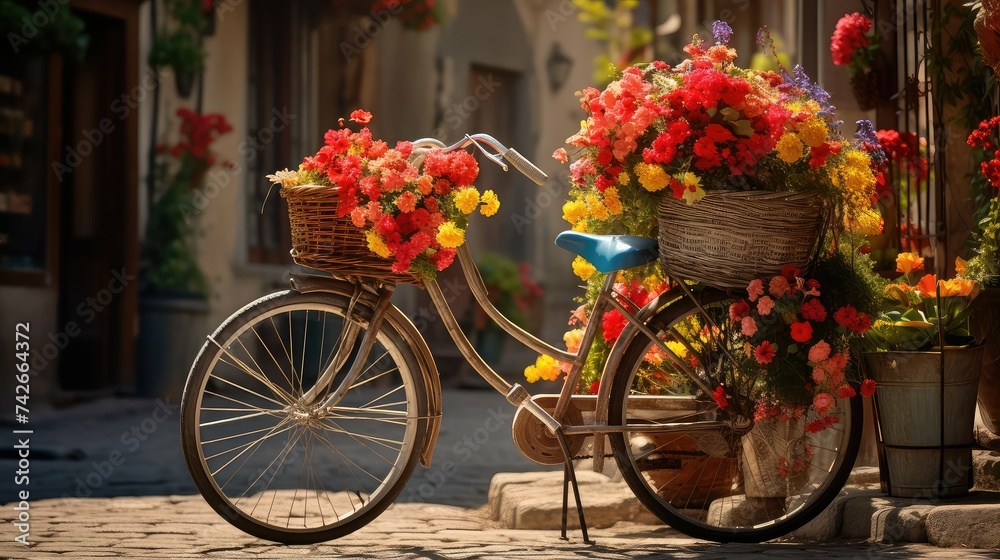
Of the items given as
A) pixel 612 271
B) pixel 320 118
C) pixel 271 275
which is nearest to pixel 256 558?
pixel 612 271

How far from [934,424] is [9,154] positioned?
22.8 feet

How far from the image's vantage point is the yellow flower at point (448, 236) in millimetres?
4074

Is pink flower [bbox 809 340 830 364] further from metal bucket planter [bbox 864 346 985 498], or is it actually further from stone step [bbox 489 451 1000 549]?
stone step [bbox 489 451 1000 549]

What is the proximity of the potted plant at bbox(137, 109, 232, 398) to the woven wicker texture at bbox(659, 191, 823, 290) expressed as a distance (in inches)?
271

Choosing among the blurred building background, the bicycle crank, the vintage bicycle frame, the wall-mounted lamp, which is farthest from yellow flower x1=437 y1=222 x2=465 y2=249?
the wall-mounted lamp

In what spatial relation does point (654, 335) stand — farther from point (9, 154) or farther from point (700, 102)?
point (9, 154)

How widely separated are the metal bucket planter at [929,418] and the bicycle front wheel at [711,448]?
0.86 feet

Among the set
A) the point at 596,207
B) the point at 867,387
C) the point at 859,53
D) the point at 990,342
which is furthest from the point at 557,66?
the point at 867,387

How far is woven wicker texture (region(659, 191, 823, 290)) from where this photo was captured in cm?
405

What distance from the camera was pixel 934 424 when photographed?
4496 millimetres

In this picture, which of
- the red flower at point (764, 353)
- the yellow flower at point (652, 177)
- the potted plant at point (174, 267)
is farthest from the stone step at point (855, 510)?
the potted plant at point (174, 267)

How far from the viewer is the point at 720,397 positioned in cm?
429

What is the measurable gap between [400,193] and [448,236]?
0.22 metres

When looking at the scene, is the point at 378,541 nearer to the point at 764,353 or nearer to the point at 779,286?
the point at 764,353
